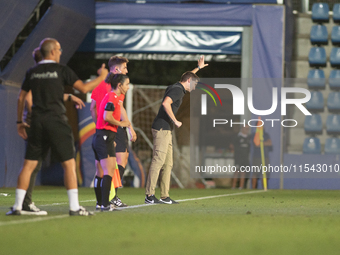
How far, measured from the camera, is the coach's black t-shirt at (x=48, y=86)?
567 cm

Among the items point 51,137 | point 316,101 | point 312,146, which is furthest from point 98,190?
point 316,101

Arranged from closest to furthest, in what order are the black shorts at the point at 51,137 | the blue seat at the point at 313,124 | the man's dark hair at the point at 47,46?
the black shorts at the point at 51,137
the man's dark hair at the point at 47,46
the blue seat at the point at 313,124

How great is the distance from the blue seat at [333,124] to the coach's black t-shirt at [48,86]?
12124mm

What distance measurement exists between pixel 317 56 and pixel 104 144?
11.6 meters

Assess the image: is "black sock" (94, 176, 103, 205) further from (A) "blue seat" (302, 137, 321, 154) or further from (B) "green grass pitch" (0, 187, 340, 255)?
(A) "blue seat" (302, 137, 321, 154)

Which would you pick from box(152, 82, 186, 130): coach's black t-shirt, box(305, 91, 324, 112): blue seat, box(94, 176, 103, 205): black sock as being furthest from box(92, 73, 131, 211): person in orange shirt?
box(305, 91, 324, 112): blue seat

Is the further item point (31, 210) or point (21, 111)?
point (31, 210)

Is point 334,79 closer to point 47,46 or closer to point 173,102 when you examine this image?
point 173,102

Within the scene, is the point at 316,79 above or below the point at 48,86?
above

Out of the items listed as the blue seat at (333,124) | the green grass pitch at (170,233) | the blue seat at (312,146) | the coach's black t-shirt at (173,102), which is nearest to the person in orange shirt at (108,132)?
the green grass pitch at (170,233)

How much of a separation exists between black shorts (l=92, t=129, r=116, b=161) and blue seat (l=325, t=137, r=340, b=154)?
35.4ft

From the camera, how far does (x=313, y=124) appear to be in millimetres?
16703

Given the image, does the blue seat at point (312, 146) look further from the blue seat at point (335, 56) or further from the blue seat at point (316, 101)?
the blue seat at point (335, 56)

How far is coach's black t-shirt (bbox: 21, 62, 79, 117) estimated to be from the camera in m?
5.67
